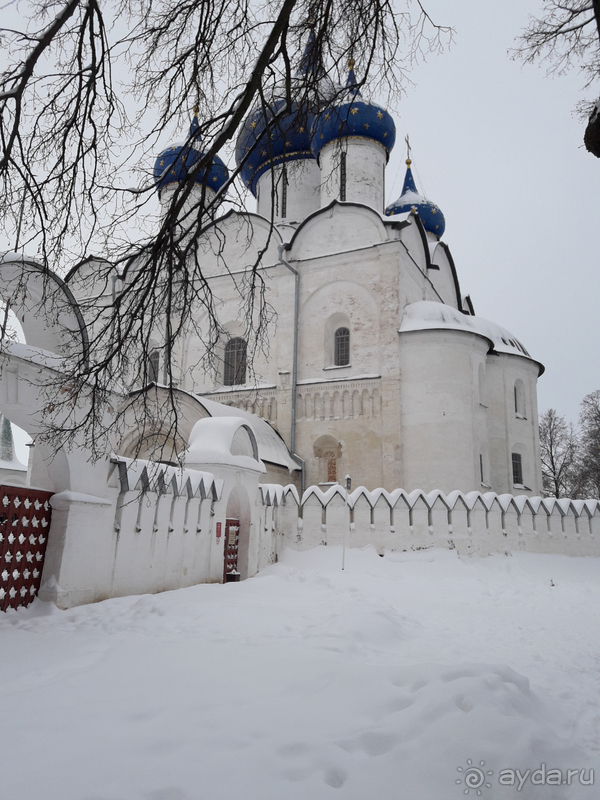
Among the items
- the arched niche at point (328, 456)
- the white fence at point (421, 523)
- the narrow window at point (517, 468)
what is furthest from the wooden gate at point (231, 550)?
the narrow window at point (517, 468)

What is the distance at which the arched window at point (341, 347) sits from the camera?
18656 mm

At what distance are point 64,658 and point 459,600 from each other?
523cm

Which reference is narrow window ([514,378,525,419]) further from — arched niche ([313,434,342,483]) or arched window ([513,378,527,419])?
arched niche ([313,434,342,483])

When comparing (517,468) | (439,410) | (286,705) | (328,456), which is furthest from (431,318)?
(286,705)

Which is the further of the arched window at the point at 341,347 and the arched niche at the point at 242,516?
the arched window at the point at 341,347

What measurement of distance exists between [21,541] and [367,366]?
13.3 meters

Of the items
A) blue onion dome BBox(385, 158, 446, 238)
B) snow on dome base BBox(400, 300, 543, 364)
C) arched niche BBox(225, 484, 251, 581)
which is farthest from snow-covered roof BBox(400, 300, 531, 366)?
arched niche BBox(225, 484, 251, 581)

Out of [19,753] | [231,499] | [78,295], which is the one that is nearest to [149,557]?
[231,499]

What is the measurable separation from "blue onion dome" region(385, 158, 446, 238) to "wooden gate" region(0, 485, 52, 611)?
21736 millimetres

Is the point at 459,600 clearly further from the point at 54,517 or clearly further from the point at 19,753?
the point at 19,753

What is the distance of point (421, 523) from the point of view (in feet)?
38.3

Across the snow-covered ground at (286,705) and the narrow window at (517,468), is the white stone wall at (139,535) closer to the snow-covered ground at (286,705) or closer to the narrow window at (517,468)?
the snow-covered ground at (286,705)

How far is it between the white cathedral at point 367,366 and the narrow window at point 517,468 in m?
0.04

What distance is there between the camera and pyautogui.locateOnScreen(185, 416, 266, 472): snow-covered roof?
8.73 m
